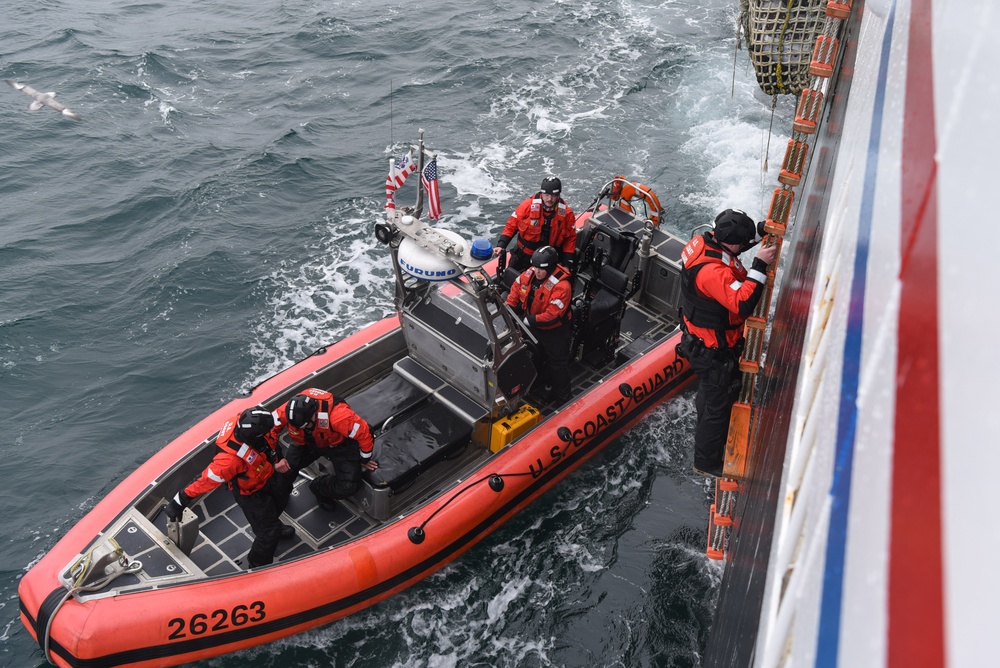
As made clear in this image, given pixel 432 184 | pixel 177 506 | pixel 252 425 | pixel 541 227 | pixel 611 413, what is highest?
pixel 432 184

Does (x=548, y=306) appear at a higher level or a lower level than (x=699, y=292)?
lower

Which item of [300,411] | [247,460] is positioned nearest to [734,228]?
[300,411]

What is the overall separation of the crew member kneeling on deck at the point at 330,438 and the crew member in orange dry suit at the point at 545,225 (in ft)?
10.1

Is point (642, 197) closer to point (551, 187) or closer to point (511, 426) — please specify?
point (551, 187)

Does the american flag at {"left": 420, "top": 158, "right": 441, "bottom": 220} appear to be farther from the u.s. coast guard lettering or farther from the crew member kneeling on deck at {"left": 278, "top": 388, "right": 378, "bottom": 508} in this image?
the u.s. coast guard lettering

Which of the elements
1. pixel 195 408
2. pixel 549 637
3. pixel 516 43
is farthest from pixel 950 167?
pixel 516 43

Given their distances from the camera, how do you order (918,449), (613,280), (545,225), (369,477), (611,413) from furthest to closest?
(545,225) < (613,280) < (611,413) < (369,477) < (918,449)

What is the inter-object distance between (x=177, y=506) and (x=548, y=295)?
3.61 meters

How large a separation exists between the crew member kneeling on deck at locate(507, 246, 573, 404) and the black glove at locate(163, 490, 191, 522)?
3348 millimetres

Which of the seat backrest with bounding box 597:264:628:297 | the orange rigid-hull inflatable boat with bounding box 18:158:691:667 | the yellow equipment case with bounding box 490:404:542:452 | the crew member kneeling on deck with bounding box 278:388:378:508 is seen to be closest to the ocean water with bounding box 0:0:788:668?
the orange rigid-hull inflatable boat with bounding box 18:158:691:667

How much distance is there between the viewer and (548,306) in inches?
310

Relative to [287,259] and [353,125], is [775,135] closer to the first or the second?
[353,125]

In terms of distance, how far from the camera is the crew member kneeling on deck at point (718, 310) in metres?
5.81

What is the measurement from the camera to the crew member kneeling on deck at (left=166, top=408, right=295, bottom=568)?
6.35 metres
